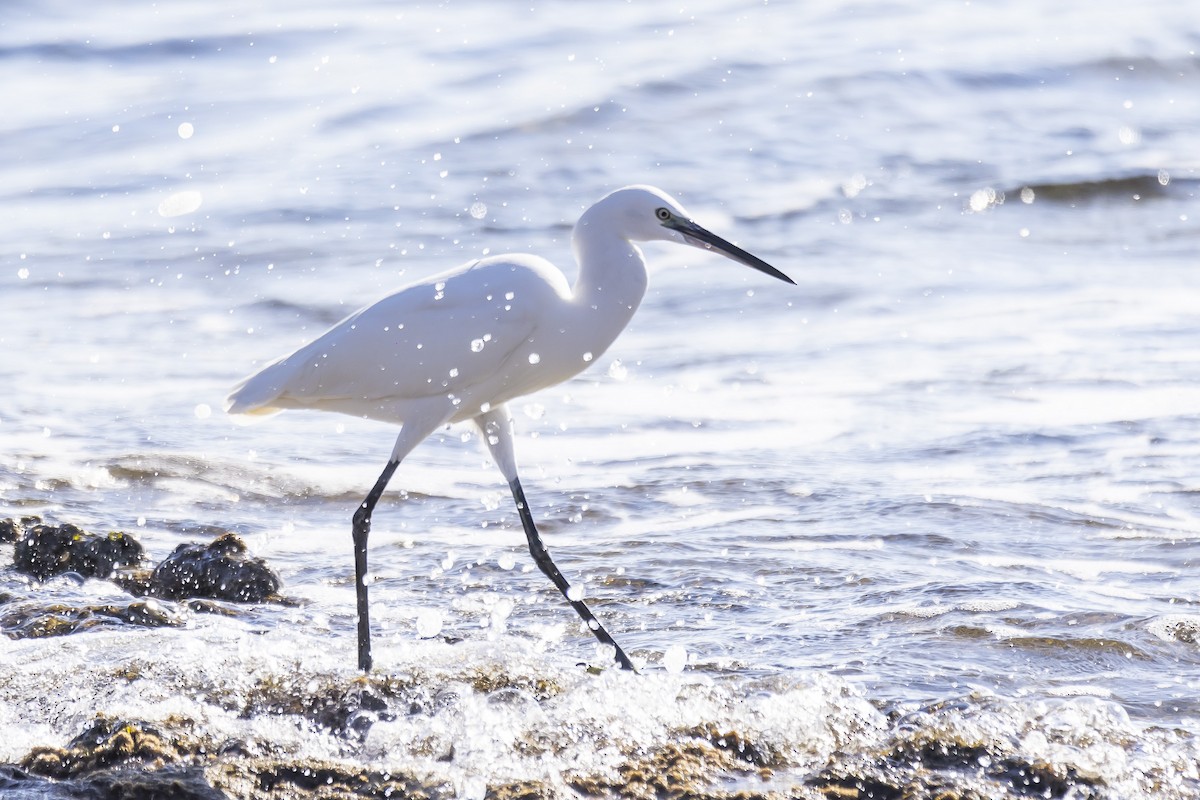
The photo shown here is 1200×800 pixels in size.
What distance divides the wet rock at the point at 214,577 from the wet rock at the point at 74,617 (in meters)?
0.33

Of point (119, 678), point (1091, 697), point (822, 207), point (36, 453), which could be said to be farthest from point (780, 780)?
point (822, 207)

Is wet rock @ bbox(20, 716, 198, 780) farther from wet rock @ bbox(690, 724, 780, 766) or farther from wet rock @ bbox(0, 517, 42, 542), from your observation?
wet rock @ bbox(0, 517, 42, 542)

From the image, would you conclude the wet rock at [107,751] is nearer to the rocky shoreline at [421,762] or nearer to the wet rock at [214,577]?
the rocky shoreline at [421,762]

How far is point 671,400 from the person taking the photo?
8.08m

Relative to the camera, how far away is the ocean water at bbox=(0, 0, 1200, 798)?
3889 mm

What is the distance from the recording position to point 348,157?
532 inches

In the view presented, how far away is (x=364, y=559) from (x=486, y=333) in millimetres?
874

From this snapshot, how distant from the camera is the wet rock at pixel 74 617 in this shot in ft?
14.8

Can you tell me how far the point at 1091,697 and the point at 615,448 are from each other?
144 inches

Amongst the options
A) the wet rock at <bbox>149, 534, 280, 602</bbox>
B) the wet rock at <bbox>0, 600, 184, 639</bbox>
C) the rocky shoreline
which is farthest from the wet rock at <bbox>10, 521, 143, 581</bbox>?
the rocky shoreline

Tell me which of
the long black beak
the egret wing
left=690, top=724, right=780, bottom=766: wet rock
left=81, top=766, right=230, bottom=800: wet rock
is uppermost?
the long black beak

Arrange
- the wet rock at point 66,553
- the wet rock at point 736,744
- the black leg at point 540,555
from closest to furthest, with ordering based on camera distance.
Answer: the wet rock at point 736,744 < the black leg at point 540,555 < the wet rock at point 66,553

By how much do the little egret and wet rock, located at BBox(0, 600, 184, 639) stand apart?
1.99 feet

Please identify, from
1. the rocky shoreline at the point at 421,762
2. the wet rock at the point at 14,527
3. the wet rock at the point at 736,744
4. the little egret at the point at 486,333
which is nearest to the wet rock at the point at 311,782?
the rocky shoreline at the point at 421,762
